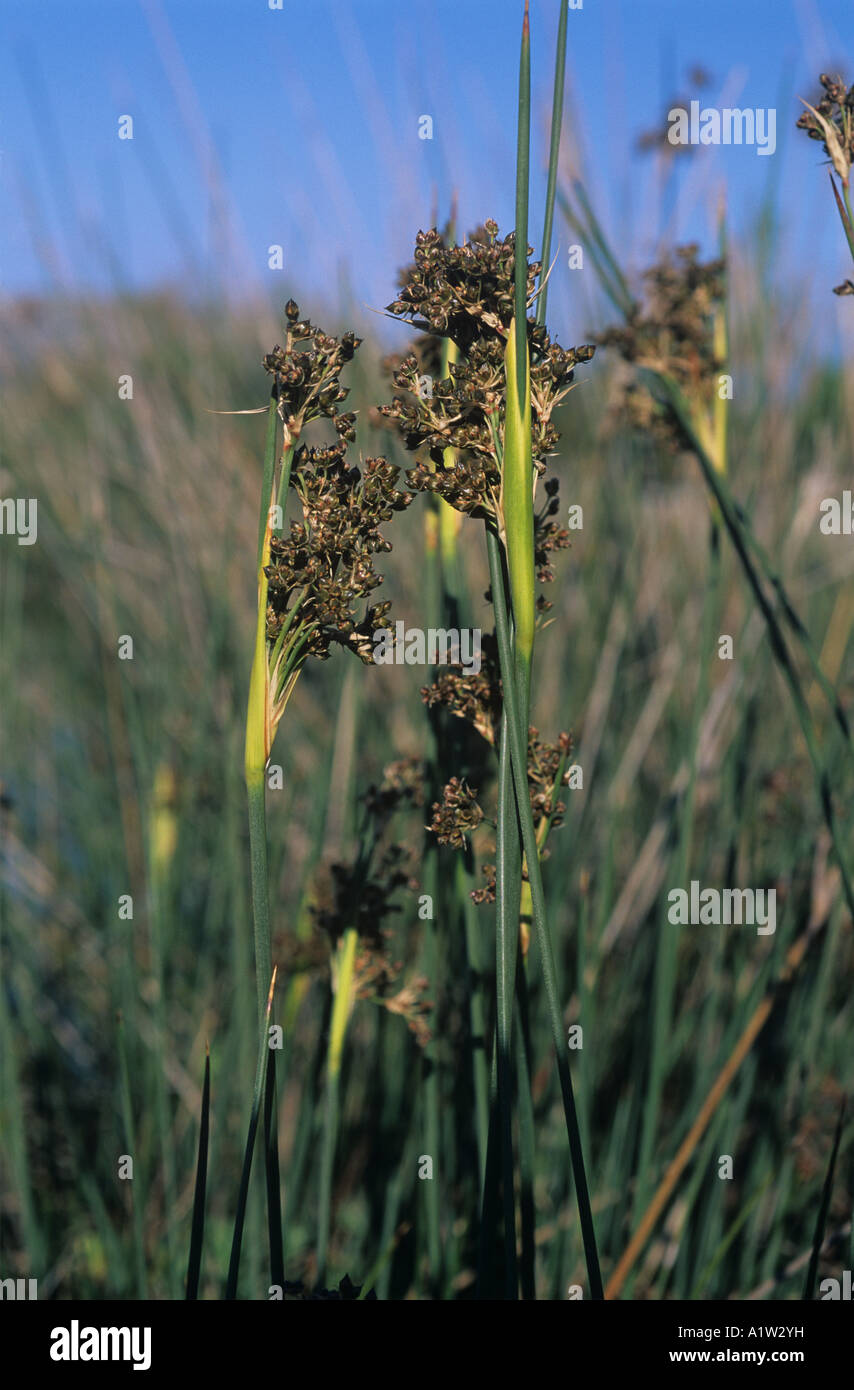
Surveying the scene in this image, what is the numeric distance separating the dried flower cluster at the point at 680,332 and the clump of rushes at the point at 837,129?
38 cm

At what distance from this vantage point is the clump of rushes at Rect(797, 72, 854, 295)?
0.59 meters

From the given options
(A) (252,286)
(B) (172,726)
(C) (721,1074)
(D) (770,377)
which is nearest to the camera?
(C) (721,1074)

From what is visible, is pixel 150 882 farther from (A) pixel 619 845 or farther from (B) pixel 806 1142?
(A) pixel 619 845

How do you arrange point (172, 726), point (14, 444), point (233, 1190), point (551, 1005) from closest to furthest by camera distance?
1. point (551, 1005)
2. point (233, 1190)
3. point (172, 726)
4. point (14, 444)

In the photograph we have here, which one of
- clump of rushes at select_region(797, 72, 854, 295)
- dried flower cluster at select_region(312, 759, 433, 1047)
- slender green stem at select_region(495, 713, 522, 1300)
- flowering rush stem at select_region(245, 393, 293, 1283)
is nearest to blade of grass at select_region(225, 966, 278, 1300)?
flowering rush stem at select_region(245, 393, 293, 1283)

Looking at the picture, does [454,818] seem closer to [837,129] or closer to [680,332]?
[837,129]

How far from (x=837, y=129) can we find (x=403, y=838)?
112 centimetres

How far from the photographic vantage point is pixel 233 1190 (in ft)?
4.50

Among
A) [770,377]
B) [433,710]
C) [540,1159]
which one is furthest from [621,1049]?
[770,377]

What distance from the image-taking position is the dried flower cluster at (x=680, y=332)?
1.02 metres

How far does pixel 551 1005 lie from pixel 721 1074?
0.68 m

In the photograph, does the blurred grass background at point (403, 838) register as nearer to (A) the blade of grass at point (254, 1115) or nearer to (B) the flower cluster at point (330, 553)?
(A) the blade of grass at point (254, 1115)

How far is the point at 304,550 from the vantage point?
51 centimetres

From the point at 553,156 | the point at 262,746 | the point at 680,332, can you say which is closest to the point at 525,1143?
the point at 262,746
